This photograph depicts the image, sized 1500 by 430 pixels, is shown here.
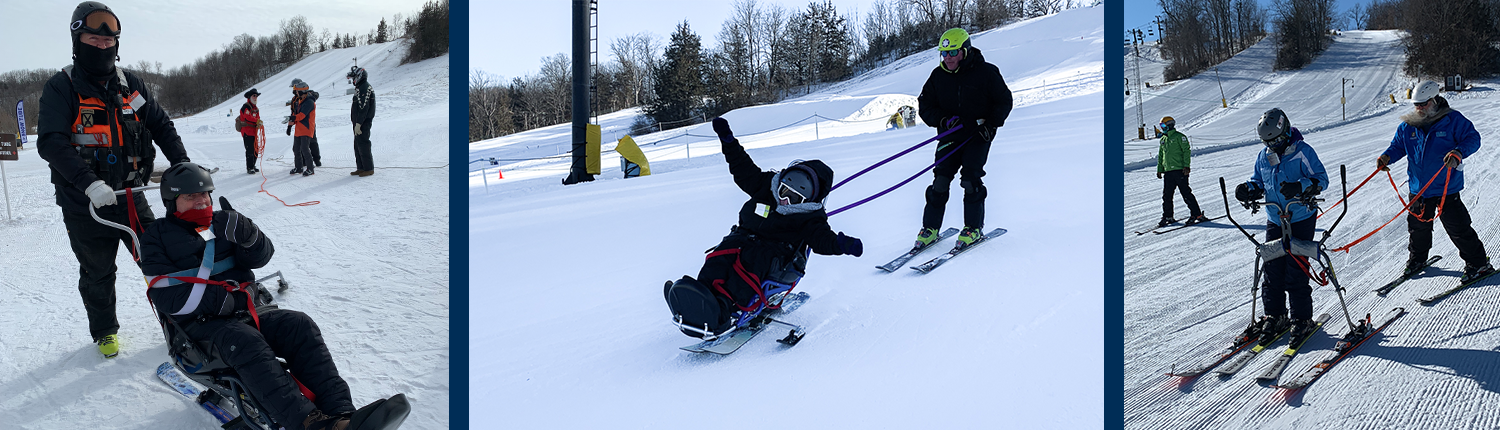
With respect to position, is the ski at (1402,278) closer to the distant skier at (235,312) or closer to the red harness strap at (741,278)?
the red harness strap at (741,278)

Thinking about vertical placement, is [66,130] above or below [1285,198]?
above

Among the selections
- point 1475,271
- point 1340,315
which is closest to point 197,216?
point 1340,315

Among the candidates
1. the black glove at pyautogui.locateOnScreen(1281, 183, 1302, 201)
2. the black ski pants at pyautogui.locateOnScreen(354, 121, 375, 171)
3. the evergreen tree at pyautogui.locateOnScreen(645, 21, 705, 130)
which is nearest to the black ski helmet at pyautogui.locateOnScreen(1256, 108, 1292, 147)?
the black glove at pyautogui.locateOnScreen(1281, 183, 1302, 201)

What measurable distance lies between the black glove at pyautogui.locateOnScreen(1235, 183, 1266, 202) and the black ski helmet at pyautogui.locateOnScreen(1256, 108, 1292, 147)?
26cm

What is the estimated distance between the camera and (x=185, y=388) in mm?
3082

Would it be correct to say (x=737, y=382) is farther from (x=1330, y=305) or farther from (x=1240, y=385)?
(x=1330, y=305)

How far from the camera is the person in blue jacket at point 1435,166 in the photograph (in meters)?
4.03

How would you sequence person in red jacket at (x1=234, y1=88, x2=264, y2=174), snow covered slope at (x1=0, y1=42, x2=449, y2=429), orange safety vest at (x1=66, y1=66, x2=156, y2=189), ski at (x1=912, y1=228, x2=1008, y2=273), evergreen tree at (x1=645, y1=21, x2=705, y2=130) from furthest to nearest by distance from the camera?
1. evergreen tree at (x1=645, y1=21, x2=705, y2=130)
2. person in red jacket at (x1=234, y1=88, x2=264, y2=174)
3. ski at (x1=912, y1=228, x2=1008, y2=273)
4. orange safety vest at (x1=66, y1=66, x2=156, y2=189)
5. snow covered slope at (x1=0, y1=42, x2=449, y2=429)

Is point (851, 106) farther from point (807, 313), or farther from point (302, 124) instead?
point (807, 313)

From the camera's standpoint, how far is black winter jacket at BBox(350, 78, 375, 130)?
8086mm

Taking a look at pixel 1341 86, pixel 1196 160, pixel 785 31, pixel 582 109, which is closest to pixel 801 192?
pixel 582 109

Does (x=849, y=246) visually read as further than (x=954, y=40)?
No

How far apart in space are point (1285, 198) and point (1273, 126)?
385 mm

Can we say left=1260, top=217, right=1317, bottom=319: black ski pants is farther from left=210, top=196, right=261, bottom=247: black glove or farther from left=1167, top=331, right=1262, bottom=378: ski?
left=210, top=196, right=261, bottom=247: black glove
